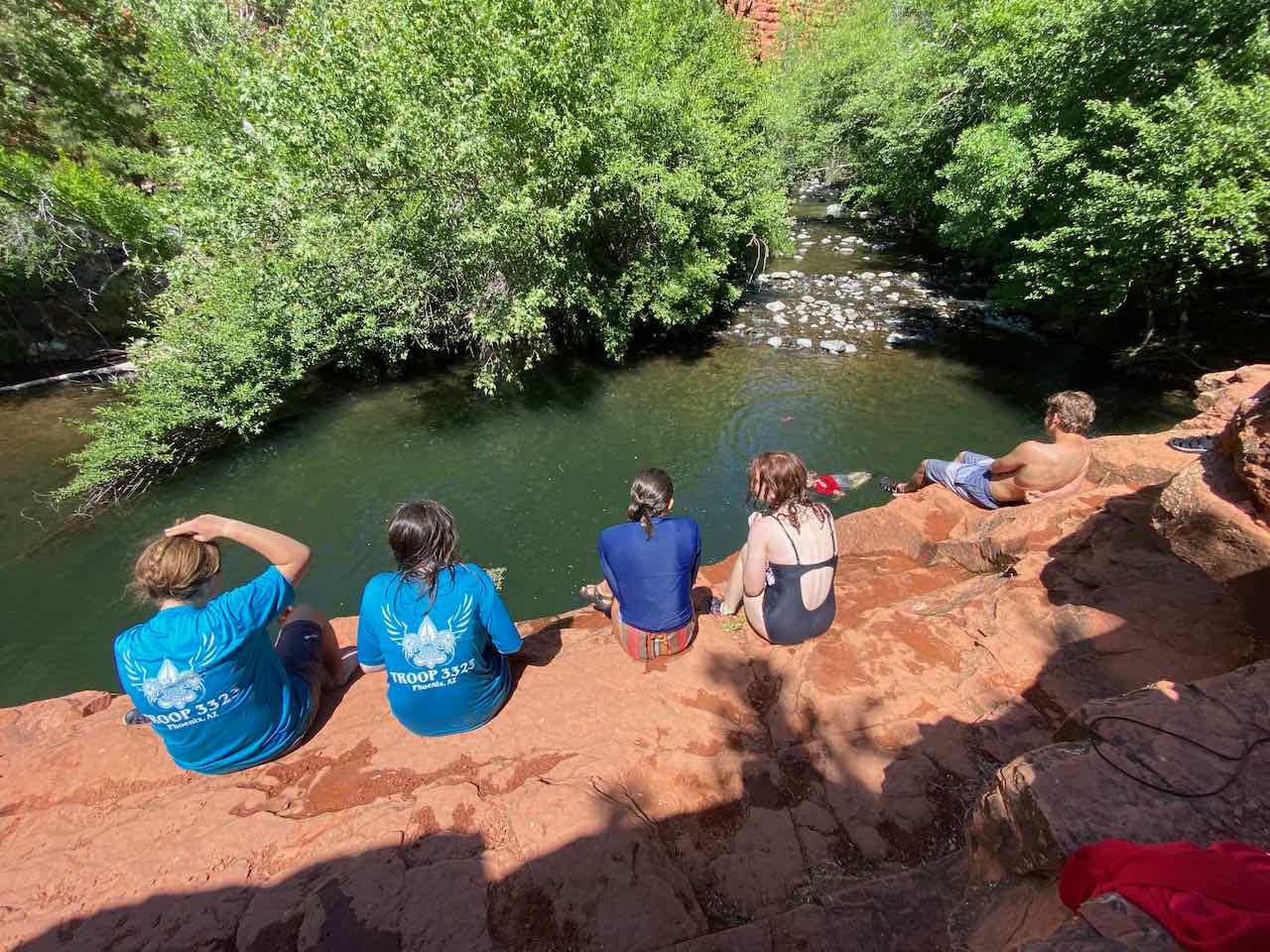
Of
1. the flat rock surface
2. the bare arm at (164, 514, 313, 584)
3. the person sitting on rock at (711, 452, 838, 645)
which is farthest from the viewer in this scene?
the person sitting on rock at (711, 452, 838, 645)

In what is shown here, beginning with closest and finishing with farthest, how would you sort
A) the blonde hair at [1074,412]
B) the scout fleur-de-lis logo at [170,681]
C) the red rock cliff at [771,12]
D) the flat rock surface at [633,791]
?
1. the flat rock surface at [633,791]
2. the scout fleur-de-lis logo at [170,681]
3. the blonde hair at [1074,412]
4. the red rock cliff at [771,12]

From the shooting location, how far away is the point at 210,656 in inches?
114

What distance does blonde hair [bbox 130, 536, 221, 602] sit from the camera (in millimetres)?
2822

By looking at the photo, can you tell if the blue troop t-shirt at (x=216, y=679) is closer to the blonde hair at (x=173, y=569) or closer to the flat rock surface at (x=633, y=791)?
the blonde hair at (x=173, y=569)

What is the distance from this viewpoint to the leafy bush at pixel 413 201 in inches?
324

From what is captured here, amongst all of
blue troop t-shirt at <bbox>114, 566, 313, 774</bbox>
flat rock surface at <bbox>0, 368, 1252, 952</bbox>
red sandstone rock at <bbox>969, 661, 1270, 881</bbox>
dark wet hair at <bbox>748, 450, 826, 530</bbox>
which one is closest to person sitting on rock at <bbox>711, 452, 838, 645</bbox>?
dark wet hair at <bbox>748, 450, 826, 530</bbox>

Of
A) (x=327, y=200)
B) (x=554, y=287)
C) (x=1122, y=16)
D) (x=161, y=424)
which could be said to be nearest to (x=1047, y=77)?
(x=1122, y=16)

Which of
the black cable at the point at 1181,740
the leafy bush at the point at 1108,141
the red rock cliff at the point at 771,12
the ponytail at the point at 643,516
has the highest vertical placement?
the red rock cliff at the point at 771,12

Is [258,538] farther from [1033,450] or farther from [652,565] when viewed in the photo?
[1033,450]

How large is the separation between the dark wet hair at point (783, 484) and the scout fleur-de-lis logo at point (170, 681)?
3.39 meters

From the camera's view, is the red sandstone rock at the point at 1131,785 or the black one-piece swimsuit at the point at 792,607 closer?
the red sandstone rock at the point at 1131,785

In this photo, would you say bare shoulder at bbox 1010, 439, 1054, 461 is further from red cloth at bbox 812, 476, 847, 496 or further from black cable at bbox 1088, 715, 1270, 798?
black cable at bbox 1088, 715, 1270, 798

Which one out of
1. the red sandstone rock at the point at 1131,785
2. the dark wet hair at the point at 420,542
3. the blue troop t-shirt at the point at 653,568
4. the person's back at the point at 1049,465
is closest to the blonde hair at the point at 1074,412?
the person's back at the point at 1049,465

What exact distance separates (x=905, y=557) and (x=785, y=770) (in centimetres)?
372
